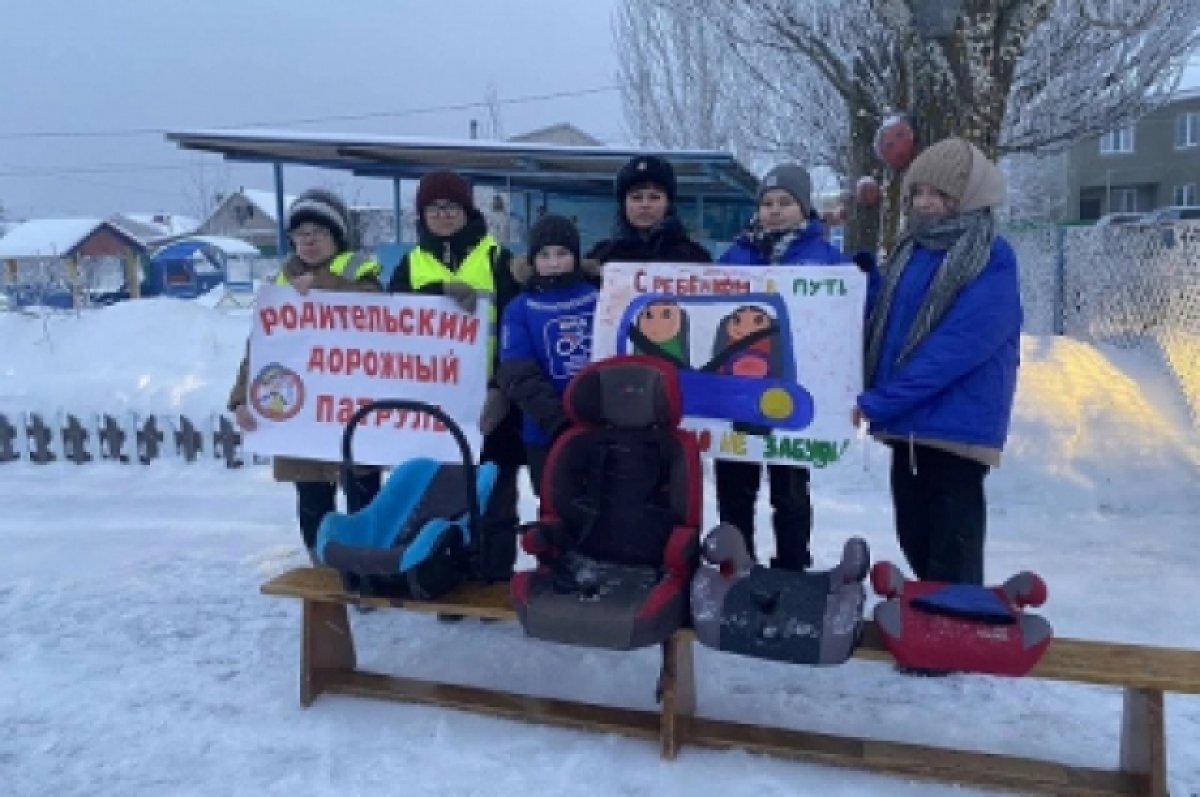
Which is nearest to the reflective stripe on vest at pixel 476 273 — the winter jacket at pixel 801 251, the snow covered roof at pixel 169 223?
the winter jacket at pixel 801 251

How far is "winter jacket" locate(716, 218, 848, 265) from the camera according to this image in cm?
396

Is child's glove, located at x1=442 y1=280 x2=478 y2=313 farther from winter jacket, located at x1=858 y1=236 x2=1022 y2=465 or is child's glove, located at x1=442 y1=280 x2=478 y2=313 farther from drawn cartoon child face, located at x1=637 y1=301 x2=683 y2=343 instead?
winter jacket, located at x1=858 y1=236 x2=1022 y2=465

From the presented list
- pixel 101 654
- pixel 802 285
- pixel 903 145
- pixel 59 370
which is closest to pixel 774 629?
pixel 802 285

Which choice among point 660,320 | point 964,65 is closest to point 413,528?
point 660,320

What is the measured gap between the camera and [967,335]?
3.51 m

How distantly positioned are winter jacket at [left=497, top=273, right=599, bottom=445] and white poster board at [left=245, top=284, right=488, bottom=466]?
1.24ft

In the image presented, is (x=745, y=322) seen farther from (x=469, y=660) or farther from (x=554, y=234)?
(x=469, y=660)

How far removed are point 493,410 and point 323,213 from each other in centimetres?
125

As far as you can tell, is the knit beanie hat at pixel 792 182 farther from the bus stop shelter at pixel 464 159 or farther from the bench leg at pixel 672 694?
the bus stop shelter at pixel 464 159

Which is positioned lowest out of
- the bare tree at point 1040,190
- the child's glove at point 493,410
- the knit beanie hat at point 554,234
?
the child's glove at point 493,410

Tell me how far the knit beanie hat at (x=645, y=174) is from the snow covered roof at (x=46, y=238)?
1858 inches

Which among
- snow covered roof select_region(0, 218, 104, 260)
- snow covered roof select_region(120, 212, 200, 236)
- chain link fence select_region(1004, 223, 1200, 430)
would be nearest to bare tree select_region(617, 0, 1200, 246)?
chain link fence select_region(1004, 223, 1200, 430)

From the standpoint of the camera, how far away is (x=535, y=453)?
4.29 metres

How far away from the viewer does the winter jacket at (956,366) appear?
352 centimetres
